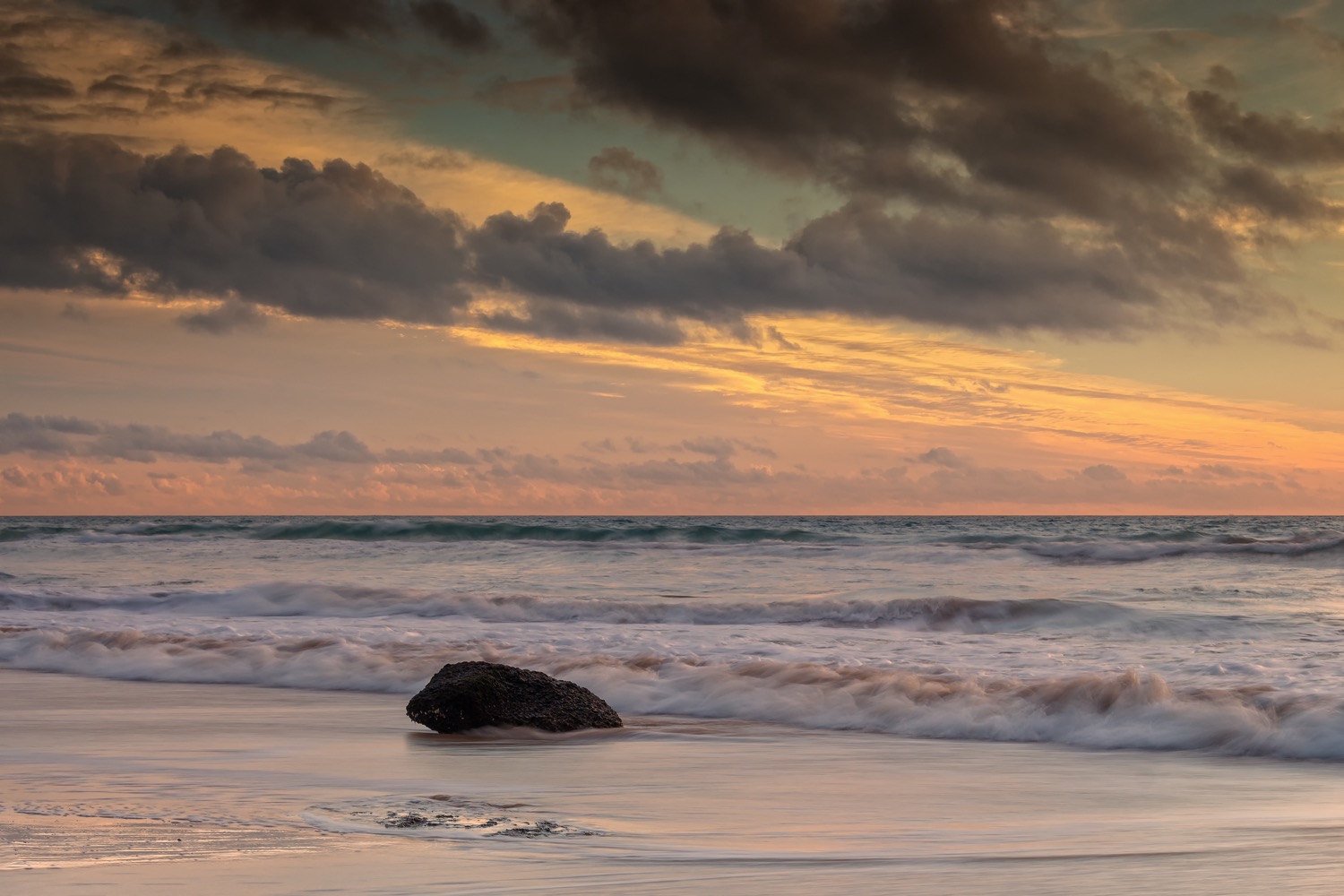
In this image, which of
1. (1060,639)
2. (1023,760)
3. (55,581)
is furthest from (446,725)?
(55,581)

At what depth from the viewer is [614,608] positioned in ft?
65.2

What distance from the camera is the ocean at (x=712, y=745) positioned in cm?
458

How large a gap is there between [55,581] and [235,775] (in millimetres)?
23280

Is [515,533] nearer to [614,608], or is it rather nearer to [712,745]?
[614,608]

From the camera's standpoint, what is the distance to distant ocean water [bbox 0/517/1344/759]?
9.16 m

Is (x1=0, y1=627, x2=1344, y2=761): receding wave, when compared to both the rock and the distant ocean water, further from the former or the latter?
the rock

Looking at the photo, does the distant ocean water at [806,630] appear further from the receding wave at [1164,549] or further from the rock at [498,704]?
the rock at [498,704]

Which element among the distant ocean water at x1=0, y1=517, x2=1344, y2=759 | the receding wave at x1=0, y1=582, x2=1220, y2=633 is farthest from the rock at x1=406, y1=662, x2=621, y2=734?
the receding wave at x1=0, y1=582, x2=1220, y2=633

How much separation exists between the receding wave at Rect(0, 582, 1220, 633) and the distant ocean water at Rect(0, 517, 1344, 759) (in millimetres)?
64

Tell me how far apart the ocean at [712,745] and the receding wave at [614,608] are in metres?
0.10

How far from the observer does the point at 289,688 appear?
11453 millimetres

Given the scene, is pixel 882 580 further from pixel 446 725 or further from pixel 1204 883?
pixel 1204 883

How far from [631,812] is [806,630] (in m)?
10.7

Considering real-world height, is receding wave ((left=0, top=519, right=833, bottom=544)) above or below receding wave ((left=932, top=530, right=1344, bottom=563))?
below
